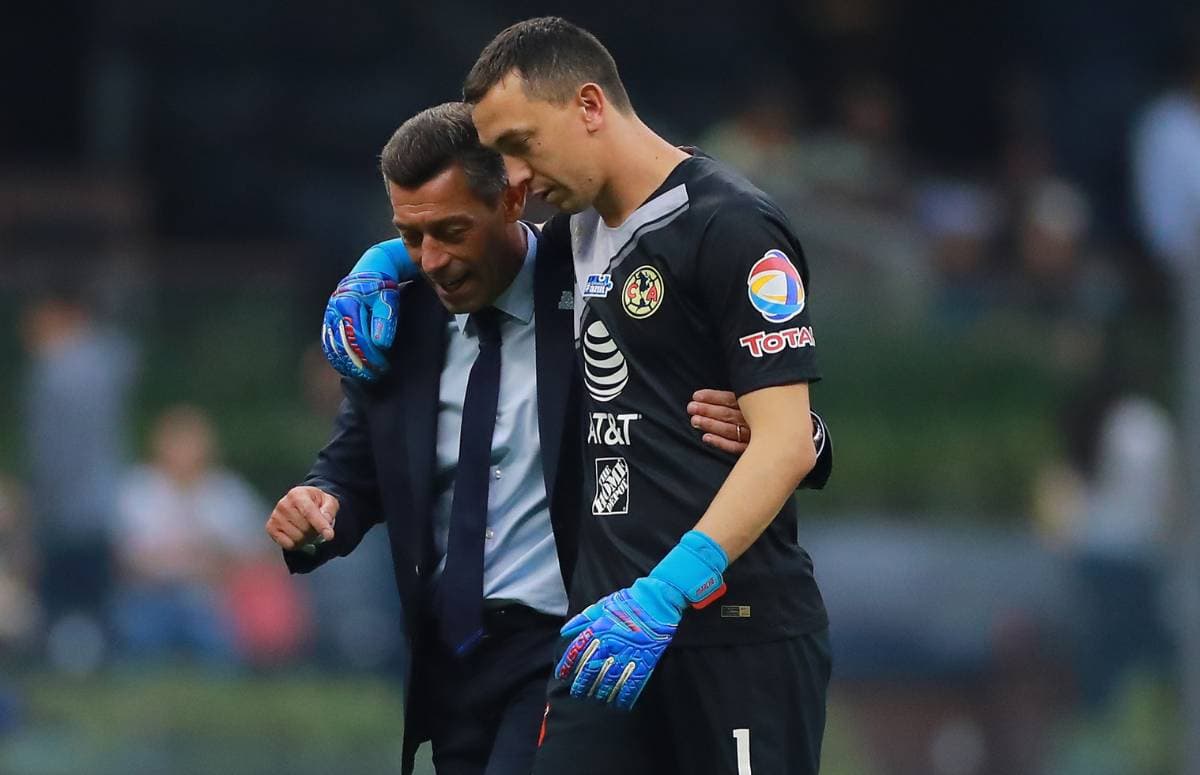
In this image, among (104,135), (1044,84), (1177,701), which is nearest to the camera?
(1177,701)

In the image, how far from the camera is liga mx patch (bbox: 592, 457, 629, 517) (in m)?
3.70

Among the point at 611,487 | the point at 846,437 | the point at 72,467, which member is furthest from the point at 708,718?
the point at 72,467

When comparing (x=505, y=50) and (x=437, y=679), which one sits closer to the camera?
(x=505, y=50)

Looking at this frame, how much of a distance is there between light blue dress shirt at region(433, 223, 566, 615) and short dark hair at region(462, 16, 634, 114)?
519 millimetres

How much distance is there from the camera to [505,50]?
3637 millimetres

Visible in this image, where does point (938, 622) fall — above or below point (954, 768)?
above

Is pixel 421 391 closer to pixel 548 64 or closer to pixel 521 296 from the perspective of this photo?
pixel 521 296

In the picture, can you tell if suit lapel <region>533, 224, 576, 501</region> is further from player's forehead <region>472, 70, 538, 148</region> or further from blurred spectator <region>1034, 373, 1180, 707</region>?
blurred spectator <region>1034, 373, 1180, 707</region>

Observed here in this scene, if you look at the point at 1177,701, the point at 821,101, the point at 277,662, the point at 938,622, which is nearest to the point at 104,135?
the point at 277,662

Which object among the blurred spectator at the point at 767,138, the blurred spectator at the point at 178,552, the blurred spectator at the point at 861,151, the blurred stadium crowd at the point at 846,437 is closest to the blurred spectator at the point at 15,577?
the blurred stadium crowd at the point at 846,437

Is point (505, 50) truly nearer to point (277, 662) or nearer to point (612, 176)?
point (612, 176)

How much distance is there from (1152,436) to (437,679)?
5.37 metres

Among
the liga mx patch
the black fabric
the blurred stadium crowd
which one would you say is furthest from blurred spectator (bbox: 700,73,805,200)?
the black fabric

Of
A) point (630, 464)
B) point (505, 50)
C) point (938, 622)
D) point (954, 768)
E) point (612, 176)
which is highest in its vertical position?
point (505, 50)
